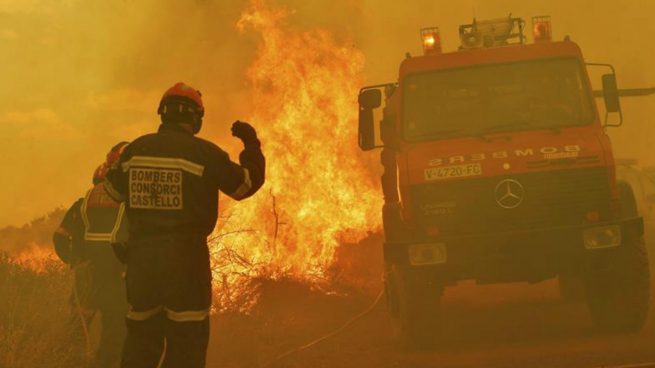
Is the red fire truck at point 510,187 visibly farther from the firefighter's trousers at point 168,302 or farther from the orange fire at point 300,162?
the orange fire at point 300,162

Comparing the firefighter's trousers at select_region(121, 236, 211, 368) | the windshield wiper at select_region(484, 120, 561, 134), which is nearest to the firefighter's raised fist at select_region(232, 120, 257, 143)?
the firefighter's trousers at select_region(121, 236, 211, 368)

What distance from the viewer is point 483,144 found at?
8.70 meters

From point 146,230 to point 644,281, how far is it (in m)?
5.67

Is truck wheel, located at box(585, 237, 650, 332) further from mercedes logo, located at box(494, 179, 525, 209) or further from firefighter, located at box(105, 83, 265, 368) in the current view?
firefighter, located at box(105, 83, 265, 368)

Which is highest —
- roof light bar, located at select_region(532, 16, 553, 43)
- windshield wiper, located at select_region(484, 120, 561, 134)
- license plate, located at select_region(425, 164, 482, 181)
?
roof light bar, located at select_region(532, 16, 553, 43)

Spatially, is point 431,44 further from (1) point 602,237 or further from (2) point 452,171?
(1) point 602,237

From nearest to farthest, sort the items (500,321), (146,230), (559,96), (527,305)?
(146,230), (559,96), (500,321), (527,305)

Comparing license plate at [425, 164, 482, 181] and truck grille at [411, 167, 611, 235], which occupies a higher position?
license plate at [425, 164, 482, 181]

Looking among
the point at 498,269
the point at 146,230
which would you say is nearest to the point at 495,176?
the point at 498,269

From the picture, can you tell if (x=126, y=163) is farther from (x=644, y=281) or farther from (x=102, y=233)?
(x=644, y=281)

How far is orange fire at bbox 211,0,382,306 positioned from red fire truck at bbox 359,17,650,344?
415 cm

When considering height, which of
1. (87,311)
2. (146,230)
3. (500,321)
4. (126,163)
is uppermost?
(126,163)

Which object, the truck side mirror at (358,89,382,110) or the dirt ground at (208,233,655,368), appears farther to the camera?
the truck side mirror at (358,89,382,110)

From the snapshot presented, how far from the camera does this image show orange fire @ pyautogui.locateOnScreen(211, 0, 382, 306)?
13.8 m
